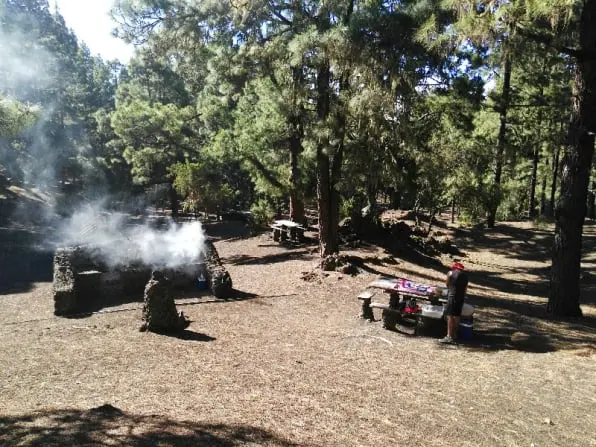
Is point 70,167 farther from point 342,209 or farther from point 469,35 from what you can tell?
point 469,35

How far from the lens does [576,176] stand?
9711 mm

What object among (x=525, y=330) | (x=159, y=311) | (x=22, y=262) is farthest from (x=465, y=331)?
(x=22, y=262)

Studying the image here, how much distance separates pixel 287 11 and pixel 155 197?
1014 inches

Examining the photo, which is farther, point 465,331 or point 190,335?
point 190,335

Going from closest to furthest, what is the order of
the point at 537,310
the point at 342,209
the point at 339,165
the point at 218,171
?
the point at 537,310 → the point at 339,165 → the point at 342,209 → the point at 218,171

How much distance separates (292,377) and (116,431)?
281 cm

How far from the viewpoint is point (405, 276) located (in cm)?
1473

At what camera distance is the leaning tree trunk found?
937 centimetres

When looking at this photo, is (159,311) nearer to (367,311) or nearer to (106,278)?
(106,278)

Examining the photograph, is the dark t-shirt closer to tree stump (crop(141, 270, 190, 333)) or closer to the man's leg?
the man's leg

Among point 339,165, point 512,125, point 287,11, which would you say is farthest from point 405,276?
point 512,125

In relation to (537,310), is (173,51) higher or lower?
higher

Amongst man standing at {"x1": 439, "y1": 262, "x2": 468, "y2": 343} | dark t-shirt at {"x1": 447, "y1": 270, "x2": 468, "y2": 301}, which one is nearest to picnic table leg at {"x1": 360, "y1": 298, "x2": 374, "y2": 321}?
man standing at {"x1": 439, "y1": 262, "x2": 468, "y2": 343}

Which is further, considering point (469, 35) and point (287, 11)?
point (287, 11)
